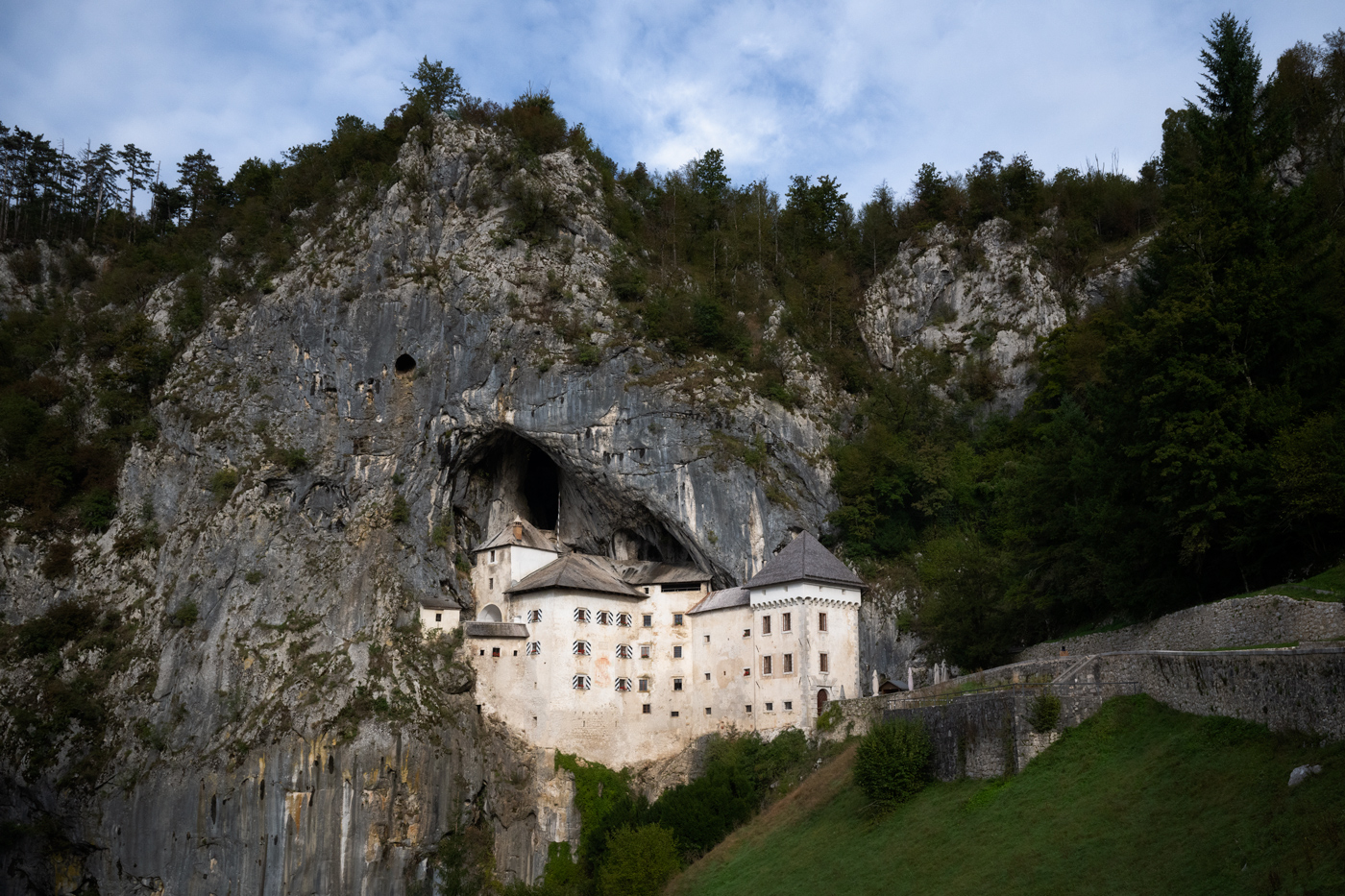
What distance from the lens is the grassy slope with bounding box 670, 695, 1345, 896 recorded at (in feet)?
66.3

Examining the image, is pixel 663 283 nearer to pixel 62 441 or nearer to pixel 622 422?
pixel 622 422

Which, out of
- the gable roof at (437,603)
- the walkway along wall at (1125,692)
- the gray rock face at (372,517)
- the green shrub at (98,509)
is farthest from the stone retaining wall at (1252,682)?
the green shrub at (98,509)

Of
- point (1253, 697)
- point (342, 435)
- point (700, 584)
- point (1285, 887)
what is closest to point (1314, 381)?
point (1253, 697)

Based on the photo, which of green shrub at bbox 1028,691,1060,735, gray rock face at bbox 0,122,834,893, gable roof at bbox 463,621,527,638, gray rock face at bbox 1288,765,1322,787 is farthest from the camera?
gable roof at bbox 463,621,527,638

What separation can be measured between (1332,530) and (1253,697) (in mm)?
10566

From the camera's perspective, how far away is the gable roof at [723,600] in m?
51.5

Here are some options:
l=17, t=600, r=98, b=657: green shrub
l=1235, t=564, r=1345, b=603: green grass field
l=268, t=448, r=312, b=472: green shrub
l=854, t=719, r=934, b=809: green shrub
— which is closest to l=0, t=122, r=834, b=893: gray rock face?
l=268, t=448, r=312, b=472: green shrub

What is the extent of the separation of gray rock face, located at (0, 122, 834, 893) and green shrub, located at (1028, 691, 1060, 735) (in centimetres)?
2389

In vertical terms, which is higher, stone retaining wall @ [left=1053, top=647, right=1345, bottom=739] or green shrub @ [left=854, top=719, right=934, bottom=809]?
stone retaining wall @ [left=1053, top=647, right=1345, bottom=739]

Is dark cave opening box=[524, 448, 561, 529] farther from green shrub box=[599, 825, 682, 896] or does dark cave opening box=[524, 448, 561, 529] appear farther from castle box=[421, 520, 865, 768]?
green shrub box=[599, 825, 682, 896]

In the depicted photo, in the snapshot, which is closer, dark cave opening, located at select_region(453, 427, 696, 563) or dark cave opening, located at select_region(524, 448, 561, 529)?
dark cave opening, located at select_region(453, 427, 696, 563)

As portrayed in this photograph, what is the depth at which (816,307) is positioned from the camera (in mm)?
68500

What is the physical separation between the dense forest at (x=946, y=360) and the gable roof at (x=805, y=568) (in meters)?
4.23

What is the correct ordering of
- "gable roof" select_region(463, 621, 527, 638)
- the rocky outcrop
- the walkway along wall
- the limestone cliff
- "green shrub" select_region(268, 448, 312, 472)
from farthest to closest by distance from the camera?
the rocky outcrop
"green shrub" select_region(268, 448, 312, 472)
"gable roof" select_region(463, 621, 527, 638)
the limestone cliff
the walkway along wall
